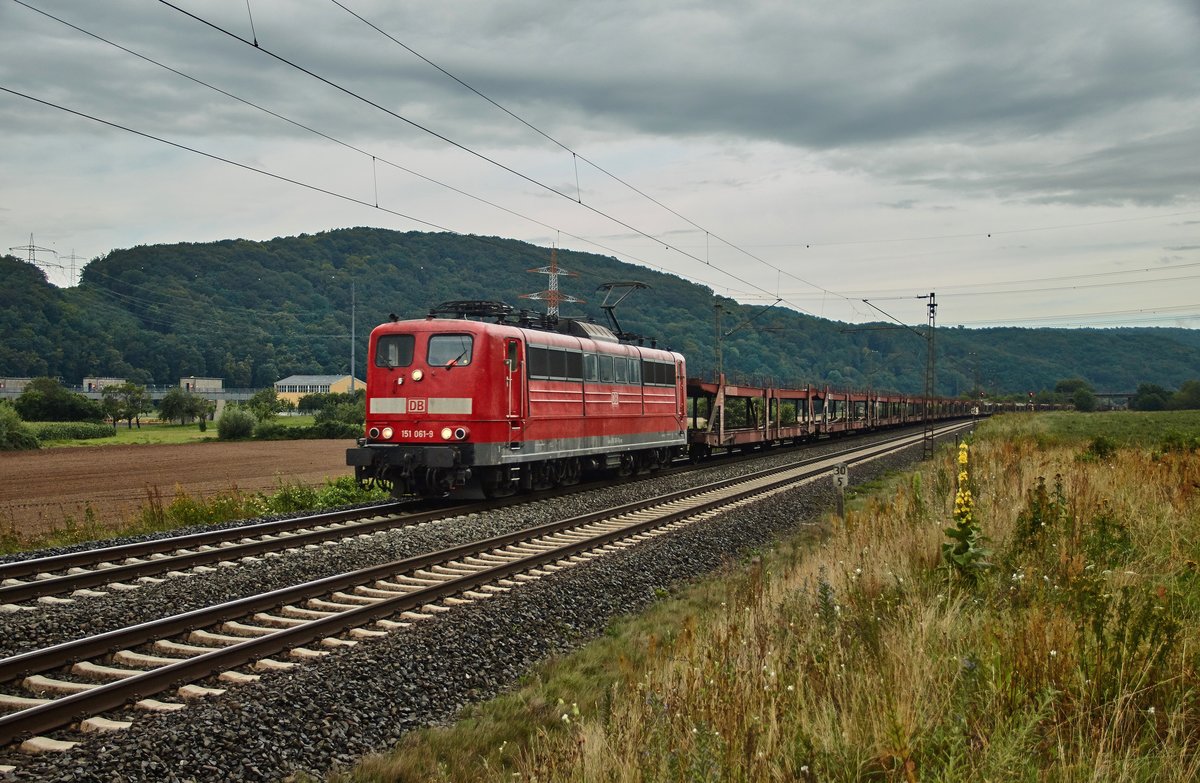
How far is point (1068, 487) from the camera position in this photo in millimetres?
13898

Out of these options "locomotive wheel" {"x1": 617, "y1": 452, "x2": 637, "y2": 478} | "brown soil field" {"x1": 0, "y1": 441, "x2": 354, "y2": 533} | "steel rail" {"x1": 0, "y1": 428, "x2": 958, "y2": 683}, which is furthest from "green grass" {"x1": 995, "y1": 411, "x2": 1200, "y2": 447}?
"brown soil field" {"x1": 0, "y1": 441, "x2": 354, "y2": 533}

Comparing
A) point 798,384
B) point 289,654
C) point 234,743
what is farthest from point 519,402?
point 798,384

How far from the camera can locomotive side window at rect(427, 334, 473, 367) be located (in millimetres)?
18000

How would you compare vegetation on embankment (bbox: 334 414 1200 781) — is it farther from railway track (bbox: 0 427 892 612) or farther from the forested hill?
the forested hill

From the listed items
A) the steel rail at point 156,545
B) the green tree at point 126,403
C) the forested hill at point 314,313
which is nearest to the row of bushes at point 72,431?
the green tree at point 126,403

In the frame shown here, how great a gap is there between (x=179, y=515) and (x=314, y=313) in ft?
456

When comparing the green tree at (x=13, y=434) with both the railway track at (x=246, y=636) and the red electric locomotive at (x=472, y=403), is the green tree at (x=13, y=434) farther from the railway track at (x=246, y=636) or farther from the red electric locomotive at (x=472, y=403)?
the railway track at (x=246, y=636)

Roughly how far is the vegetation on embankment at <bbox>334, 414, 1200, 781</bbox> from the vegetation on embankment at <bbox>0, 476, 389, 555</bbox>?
10278 millimetres

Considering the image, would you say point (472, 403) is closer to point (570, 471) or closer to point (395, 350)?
point (395, 350)

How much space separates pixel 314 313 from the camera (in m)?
150

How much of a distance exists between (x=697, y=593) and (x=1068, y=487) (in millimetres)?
6281

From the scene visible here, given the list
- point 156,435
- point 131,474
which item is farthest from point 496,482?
point 156,435

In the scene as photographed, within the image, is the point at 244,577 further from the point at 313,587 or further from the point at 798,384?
the point at 798,384

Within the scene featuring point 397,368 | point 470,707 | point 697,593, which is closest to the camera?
point 470,707
